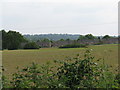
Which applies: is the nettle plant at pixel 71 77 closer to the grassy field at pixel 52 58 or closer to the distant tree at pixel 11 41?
the grassy field at pixel 52 58

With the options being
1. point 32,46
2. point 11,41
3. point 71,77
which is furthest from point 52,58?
point 11,41

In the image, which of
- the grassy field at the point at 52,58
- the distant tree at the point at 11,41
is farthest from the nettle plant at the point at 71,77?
the distant tree at the point at 11,41

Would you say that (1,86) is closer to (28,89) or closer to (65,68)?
(28,89)

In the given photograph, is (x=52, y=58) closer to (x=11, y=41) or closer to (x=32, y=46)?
(x=32, y=46)

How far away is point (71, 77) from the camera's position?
3.84 meters

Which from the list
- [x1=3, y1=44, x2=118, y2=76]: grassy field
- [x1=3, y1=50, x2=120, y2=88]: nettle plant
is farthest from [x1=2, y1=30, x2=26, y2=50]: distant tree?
[x1=3, y1=50, x2=120, y2=88]: nettle plant

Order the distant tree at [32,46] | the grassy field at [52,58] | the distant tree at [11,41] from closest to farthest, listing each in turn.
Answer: the grassy field at [52,58], the distant tree at [32,46], the distant tree at [11,41]

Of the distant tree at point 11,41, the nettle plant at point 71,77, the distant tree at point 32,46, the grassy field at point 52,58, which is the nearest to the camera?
the nettle plant at point 71,77

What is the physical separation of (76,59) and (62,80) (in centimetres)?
47

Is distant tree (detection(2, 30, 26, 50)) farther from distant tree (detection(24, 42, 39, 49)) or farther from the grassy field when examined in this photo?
the grassy field

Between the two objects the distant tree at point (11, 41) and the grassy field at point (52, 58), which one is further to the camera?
the distant tree at point (11, 41)

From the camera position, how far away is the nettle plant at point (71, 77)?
3.76m

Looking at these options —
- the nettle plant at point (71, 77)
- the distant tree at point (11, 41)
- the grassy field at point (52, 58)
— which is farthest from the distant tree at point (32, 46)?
the nettle plant at point (71, 77)

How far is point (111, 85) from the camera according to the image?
3.73m
